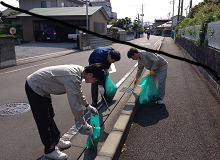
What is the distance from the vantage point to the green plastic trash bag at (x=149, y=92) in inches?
189

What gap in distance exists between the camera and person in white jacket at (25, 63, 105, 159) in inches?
94.3

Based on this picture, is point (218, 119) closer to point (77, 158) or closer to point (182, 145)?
point (182, 145)

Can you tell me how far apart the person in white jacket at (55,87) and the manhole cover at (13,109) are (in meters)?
2.18

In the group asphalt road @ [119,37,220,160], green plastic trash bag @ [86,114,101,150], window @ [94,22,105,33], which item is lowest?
asphalt road @ [119,37,220,160]

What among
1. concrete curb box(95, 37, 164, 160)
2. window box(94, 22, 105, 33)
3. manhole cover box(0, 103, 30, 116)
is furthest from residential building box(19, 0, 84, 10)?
concrete curb box(95, 37, 164, 160)

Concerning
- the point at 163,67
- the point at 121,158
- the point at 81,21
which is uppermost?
the point at 81,21

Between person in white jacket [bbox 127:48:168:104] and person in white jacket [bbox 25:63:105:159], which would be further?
person in white jacket [bbox 127:48:168:104]

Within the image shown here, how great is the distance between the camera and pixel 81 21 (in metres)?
27.2

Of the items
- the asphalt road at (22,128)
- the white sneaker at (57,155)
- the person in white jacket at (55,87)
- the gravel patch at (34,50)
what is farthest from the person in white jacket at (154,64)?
the gravel patch at (34,50)

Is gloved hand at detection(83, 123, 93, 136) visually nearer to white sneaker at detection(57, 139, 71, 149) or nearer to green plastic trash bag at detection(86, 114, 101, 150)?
green plastic trash bag at detection(86, 114, 101, 150)

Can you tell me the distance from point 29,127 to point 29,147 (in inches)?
29.4

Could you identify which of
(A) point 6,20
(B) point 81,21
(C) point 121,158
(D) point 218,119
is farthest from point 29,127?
(A) point 6,20

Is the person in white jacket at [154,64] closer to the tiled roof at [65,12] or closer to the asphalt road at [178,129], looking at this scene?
the asphalt road at [178,129]

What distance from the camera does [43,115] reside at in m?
2.66
